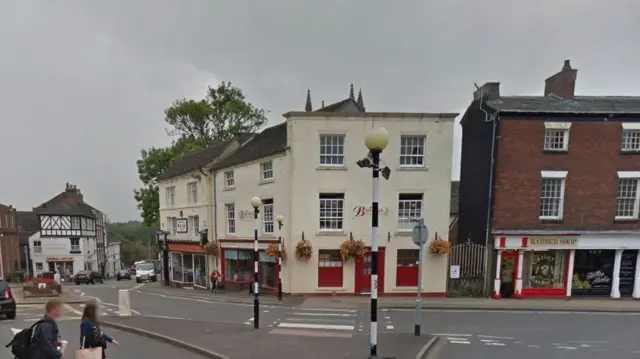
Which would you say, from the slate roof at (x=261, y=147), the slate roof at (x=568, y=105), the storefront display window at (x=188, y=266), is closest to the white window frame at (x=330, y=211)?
the slate roof at (x=261, y=147)

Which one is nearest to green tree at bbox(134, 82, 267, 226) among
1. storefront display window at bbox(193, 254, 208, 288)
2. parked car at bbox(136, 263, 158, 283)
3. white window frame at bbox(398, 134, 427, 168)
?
parked car at bbox(136, 263, 158, 283)

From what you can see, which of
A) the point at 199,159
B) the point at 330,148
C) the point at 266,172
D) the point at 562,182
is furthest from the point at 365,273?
the point at 199,159

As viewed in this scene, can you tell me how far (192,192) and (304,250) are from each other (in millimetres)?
11554

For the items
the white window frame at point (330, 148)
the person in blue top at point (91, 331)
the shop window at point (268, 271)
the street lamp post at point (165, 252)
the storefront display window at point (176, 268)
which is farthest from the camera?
the street lamp post at point (165, 252)

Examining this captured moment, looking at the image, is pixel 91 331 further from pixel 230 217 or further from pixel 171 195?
pixel 171 195

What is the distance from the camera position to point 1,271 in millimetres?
39156

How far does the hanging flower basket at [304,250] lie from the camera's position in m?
16.1

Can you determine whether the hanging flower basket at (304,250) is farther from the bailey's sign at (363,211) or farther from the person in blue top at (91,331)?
the person in blue top at (91,331)

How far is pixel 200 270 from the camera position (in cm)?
2353

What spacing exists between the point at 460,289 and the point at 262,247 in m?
9.75

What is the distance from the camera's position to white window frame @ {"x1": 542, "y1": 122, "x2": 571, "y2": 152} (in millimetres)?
16109

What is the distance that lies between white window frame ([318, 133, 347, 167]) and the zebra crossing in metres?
6.50

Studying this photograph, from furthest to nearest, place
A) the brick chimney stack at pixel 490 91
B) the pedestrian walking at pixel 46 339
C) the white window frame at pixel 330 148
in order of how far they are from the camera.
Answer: the brick chimney stack at pixel 490 91
the white window frame at pixel 330 148
the pedestrian walking at pixel 46 339

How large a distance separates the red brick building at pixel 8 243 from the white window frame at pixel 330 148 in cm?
4257
